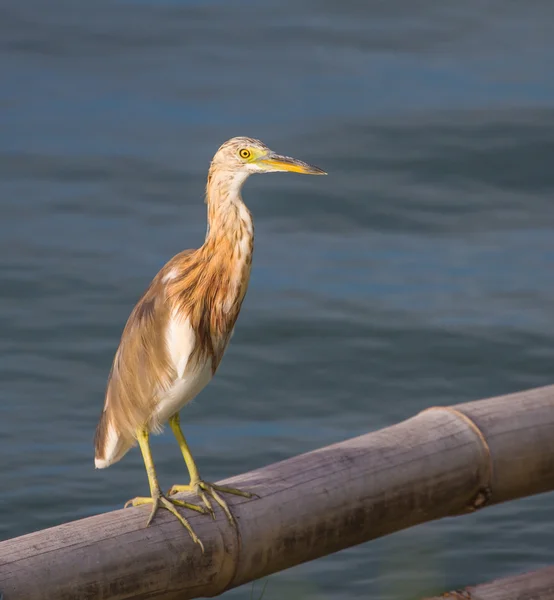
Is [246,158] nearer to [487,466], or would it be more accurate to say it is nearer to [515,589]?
[487,466]

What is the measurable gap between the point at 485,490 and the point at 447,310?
12.4 ft

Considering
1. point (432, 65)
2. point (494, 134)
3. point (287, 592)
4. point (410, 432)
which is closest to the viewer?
point (410, 432)

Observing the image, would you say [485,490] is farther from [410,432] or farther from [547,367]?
[547,367]

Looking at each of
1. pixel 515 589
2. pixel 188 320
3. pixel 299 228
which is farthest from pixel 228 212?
pixel 299 228

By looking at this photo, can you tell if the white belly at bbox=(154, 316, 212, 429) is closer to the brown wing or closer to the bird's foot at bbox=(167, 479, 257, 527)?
the brown wing

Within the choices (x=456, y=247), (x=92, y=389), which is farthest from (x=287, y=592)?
(x=456, y=247)

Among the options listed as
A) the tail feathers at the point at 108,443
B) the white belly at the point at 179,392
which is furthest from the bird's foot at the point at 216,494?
the tail feathers at the point at 108,443

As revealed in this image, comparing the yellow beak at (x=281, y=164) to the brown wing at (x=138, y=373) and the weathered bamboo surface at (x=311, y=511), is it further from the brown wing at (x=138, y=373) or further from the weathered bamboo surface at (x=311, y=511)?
the weathered bamboo surface at (x=311, y=511)

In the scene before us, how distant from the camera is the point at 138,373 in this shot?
336cm

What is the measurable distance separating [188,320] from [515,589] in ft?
3.26

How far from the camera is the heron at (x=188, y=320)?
3178 millimetres

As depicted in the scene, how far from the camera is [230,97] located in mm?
8398

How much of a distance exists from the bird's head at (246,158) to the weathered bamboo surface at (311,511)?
2.15 ft

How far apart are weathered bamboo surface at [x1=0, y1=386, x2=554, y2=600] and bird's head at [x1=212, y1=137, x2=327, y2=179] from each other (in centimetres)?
65
